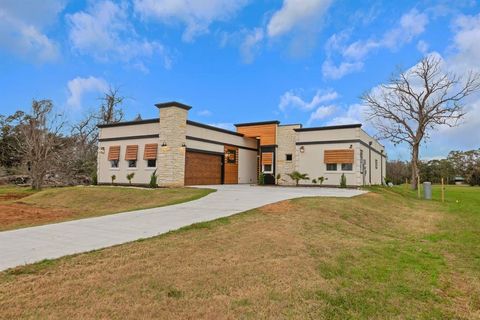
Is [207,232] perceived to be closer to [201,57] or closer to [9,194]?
[201,57]

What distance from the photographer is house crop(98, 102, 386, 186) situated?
18.9m

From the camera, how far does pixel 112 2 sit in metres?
12.6

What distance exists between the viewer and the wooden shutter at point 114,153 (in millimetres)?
21388

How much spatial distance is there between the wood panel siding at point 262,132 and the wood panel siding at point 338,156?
4.63 m

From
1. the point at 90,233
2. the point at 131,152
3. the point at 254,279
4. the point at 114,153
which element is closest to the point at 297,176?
the point at 131,152

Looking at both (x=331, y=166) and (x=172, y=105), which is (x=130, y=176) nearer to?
(x=172, y=105)

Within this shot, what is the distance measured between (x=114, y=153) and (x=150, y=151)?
11.6 ft

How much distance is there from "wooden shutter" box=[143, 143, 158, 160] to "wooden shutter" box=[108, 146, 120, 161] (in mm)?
2641

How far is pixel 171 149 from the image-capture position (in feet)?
60.8

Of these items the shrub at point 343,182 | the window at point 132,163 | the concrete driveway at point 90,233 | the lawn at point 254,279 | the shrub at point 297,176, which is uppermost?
the window at point 132,163

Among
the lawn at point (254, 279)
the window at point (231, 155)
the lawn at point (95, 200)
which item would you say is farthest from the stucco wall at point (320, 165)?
the lawn at point (254, 279)

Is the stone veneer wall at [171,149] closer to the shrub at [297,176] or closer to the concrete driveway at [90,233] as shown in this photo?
the shrub at [297,176]

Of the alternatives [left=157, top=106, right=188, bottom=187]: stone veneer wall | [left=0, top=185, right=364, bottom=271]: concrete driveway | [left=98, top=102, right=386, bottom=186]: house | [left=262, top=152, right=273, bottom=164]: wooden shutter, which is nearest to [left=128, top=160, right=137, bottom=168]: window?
[left=98, top=102, right=386, bottom=186]: house

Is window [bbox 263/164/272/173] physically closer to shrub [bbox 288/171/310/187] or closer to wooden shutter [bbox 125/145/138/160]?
shrub [bbox 288/171/310/187]
